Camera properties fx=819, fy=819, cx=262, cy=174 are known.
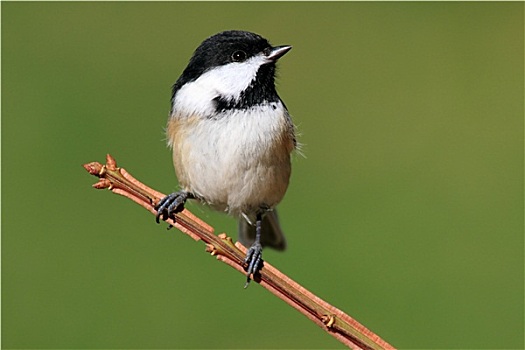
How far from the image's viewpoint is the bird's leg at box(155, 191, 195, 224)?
1.83 metres

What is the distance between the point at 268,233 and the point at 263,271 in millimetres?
1387

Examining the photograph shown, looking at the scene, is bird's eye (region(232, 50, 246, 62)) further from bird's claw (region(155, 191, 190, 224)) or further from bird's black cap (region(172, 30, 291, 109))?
bird's claw (region(155, 191, 190, 224))

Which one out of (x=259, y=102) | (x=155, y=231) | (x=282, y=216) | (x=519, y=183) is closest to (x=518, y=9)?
(x=519, y=183)

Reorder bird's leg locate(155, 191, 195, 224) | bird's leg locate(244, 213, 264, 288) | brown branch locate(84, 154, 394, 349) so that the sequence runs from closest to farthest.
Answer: brown branch locate(84, 154, 394, 349) → bird's leg locate(244, 213, 264, 288) → bird's leg locate(155, 191, 195, 224)

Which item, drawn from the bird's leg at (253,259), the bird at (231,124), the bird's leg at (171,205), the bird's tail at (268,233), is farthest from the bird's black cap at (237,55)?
the bird's tail at (268,233)

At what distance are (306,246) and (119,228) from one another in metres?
0.80

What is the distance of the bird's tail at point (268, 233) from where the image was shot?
9.00 ft

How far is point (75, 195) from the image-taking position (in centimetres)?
359

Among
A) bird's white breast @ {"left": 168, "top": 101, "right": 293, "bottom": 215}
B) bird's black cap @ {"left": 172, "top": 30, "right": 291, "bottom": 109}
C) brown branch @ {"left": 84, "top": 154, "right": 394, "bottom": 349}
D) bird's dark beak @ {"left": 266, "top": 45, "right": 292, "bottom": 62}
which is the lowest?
brown branch @ {"left": 84, "top": 154, "right": 394, "bottom": 349}

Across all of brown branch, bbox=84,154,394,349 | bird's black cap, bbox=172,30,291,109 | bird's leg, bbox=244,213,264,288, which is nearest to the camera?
brown branch, bbox=84,154,394,349

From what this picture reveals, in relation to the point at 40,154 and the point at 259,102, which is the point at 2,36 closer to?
the point at 40,154

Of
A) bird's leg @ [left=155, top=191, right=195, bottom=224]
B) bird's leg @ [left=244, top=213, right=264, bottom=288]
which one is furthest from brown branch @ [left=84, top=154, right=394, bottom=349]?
bird's leg @ [left=155, top=191, right=195, bottom=224]

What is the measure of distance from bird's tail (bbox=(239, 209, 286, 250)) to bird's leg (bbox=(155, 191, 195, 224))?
40cm

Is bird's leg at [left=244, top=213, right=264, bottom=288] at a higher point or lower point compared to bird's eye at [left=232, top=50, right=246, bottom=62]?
lower
